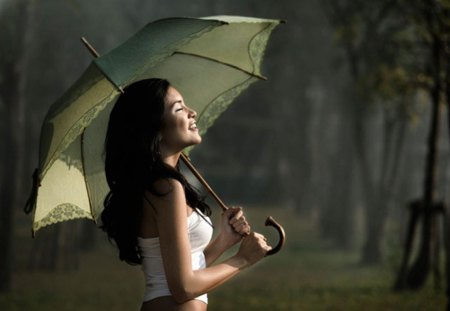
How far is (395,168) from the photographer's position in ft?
72.7

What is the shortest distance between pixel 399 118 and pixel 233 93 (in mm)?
15795

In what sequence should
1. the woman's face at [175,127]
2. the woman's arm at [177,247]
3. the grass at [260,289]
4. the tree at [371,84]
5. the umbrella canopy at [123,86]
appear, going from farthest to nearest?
the tree at [371,84]
the grass at [260,289]
the umbrella canopy at [123,86]
the woman's face at [175,127]
the woman's arm at [177,247]

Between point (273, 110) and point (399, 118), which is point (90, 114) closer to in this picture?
point (399, 118)

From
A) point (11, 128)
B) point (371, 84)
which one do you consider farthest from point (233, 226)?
point (371, 84)

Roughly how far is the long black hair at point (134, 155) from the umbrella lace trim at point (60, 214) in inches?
30.4

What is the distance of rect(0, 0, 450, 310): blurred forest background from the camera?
1510 cm

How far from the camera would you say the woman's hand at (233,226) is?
434 cm

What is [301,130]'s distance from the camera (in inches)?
1356

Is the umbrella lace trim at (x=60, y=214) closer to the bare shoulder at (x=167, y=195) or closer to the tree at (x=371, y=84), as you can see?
the bare shoulder at (x=167, y=195)

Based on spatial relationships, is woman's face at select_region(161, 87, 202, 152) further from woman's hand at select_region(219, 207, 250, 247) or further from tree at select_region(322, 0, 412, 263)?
tree at select_region(322, 0, 412, 263)

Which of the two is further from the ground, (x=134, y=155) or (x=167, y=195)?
(x=134, y=155)

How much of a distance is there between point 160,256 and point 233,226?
483 millimetres

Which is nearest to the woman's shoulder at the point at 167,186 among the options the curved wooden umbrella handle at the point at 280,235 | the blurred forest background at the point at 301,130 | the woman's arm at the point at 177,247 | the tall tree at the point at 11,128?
the woman's arm at the point at 177,247

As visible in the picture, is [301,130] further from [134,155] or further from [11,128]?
[134,155]
